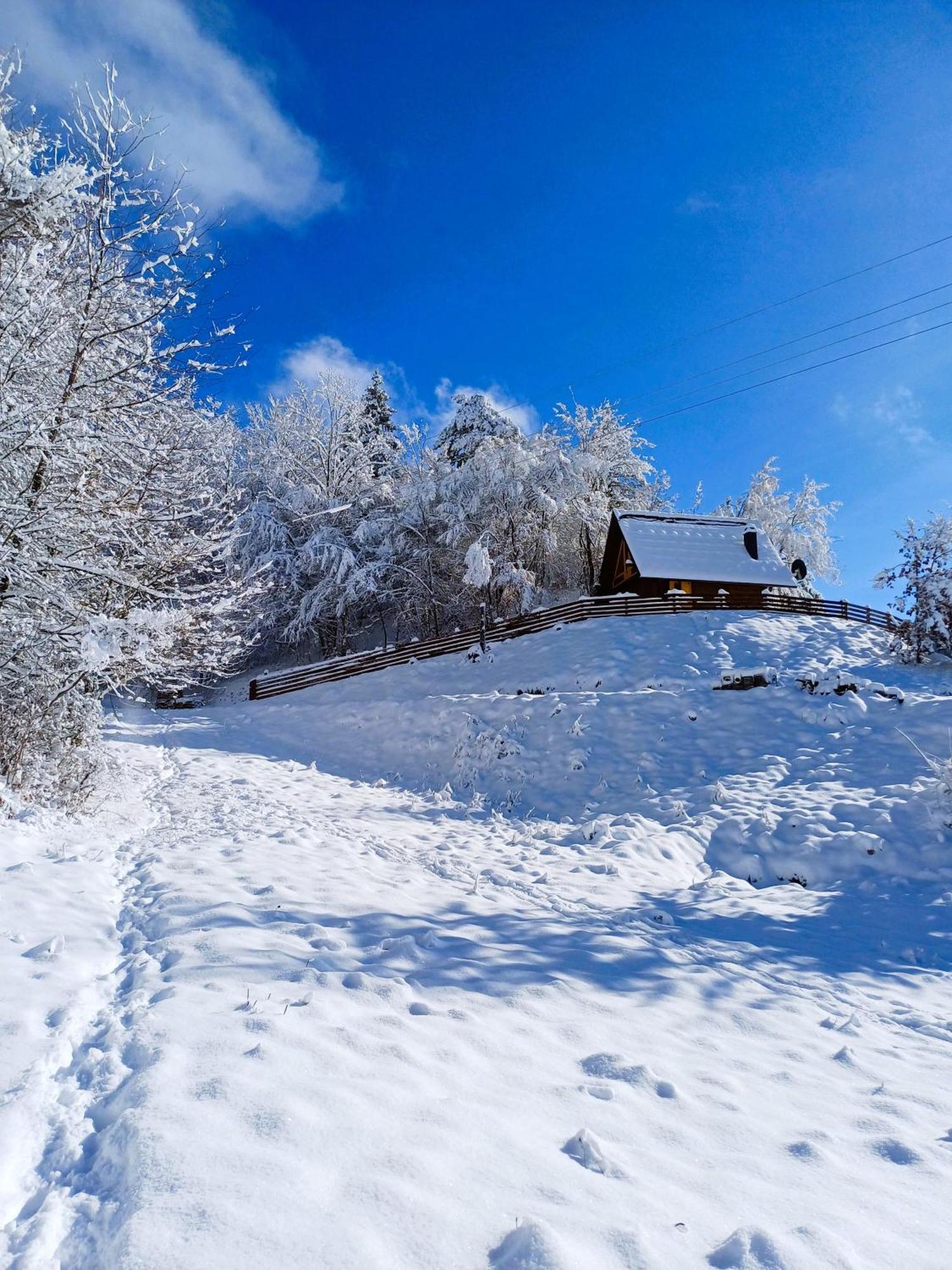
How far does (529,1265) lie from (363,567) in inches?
1086

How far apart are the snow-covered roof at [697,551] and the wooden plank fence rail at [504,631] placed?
4.76 meters

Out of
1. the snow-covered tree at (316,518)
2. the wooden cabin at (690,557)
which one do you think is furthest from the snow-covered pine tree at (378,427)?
the wooden cabin at (690,557)

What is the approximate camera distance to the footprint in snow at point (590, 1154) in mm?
2229

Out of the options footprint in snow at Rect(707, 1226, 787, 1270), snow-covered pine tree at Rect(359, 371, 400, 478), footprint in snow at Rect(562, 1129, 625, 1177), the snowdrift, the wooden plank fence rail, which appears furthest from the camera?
snow-covered pine tree at Rect(359, 371, 400, 478)

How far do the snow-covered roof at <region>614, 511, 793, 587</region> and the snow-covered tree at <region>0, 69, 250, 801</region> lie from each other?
2291 cm

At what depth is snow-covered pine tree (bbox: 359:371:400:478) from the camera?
32.2 metres

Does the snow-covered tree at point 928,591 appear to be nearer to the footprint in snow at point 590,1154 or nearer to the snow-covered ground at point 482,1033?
the snow-covered ground at point 482,1033

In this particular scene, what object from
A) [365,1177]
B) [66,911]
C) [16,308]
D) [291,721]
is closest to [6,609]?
[16,308]

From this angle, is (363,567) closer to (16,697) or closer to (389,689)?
(389,689)

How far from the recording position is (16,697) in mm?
6727

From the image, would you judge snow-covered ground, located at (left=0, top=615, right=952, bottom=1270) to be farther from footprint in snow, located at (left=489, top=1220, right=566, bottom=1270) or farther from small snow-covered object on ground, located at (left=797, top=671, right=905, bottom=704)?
small snow-covered object on ground, located at (left=797, top=671, right=905, bottom=704)

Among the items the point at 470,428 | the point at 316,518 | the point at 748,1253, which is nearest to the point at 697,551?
the point at 470,428

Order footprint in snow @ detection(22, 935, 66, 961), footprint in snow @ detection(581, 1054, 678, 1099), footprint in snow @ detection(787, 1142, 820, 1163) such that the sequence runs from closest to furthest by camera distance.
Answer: footprint in snow @ detection(787, 1142, 820, 1163) < footprint in snow @ detection(581, 1054, 678, 1099) < footprint in snow @ detection(22, 935, 66, 961)

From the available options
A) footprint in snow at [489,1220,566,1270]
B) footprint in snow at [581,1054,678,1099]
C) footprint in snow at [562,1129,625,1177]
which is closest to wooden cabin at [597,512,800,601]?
footprint in snow at [581,1054,678,1099]
